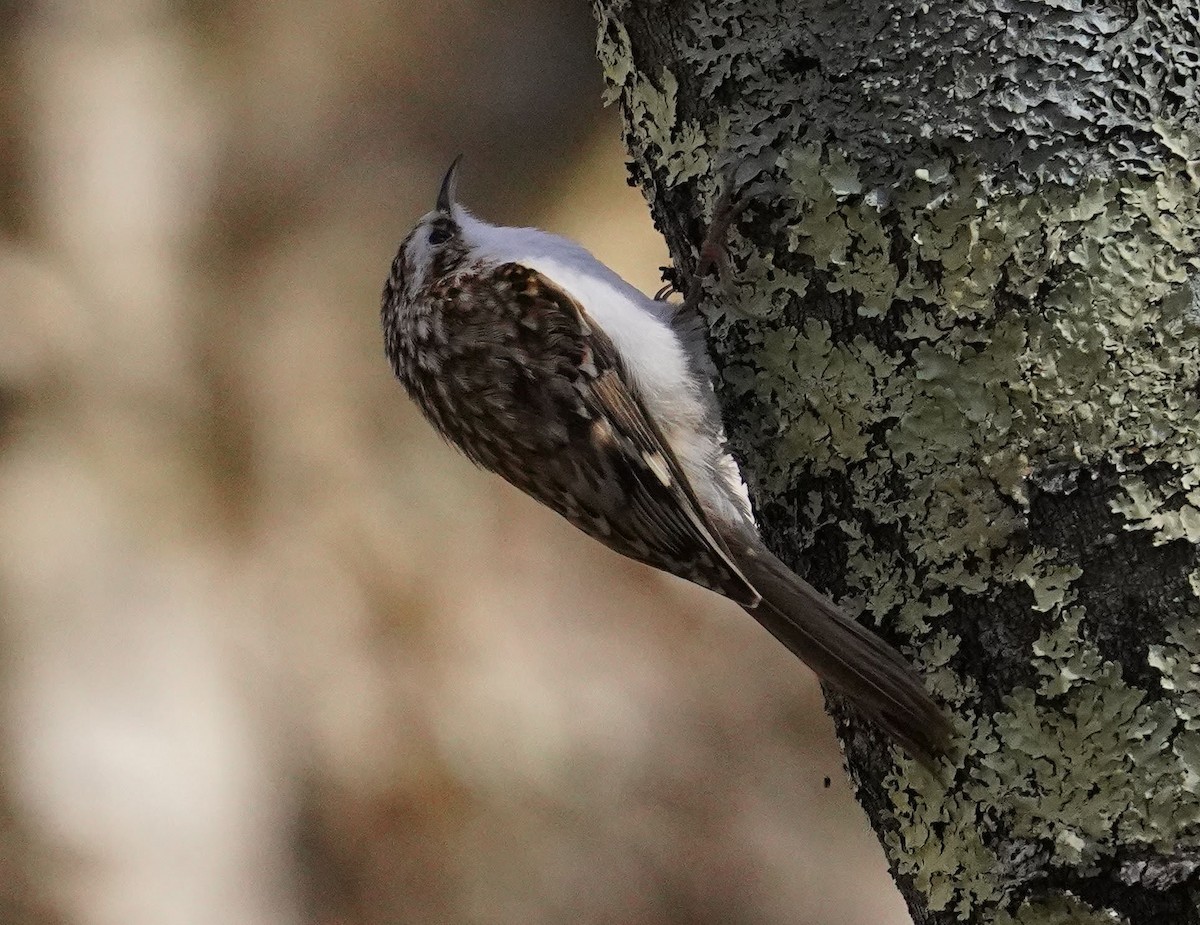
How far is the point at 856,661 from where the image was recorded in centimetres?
119

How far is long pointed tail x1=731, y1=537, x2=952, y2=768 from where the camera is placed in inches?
45.1

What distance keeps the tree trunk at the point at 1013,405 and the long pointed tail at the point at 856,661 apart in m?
0.02

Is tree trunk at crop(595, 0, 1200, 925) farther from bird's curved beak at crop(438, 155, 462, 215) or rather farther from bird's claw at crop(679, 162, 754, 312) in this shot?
bird's curved beak at crop(438, 155, 462, 215)

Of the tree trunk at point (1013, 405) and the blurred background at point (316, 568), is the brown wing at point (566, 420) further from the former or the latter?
the blurred background at point (316, 568)

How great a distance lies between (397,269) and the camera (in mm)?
2205

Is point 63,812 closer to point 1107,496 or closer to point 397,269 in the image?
point 397,269

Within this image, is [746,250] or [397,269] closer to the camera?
[746,250]

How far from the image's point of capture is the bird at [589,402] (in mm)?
1679

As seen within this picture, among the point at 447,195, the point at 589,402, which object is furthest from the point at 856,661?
the point at 447,195

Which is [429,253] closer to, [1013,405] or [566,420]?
[566,420]

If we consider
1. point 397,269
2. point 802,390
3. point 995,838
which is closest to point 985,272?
point 802,390

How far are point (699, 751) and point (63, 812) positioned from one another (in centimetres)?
156

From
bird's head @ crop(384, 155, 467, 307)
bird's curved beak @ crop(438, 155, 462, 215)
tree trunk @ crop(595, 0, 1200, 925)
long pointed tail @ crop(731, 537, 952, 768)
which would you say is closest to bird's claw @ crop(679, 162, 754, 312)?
tree trunk @ crop(595, 0, 1200, 925)

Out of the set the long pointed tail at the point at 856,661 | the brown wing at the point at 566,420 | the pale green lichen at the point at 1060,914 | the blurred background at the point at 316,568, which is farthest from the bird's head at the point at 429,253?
the blurred background at the point at 316,568
